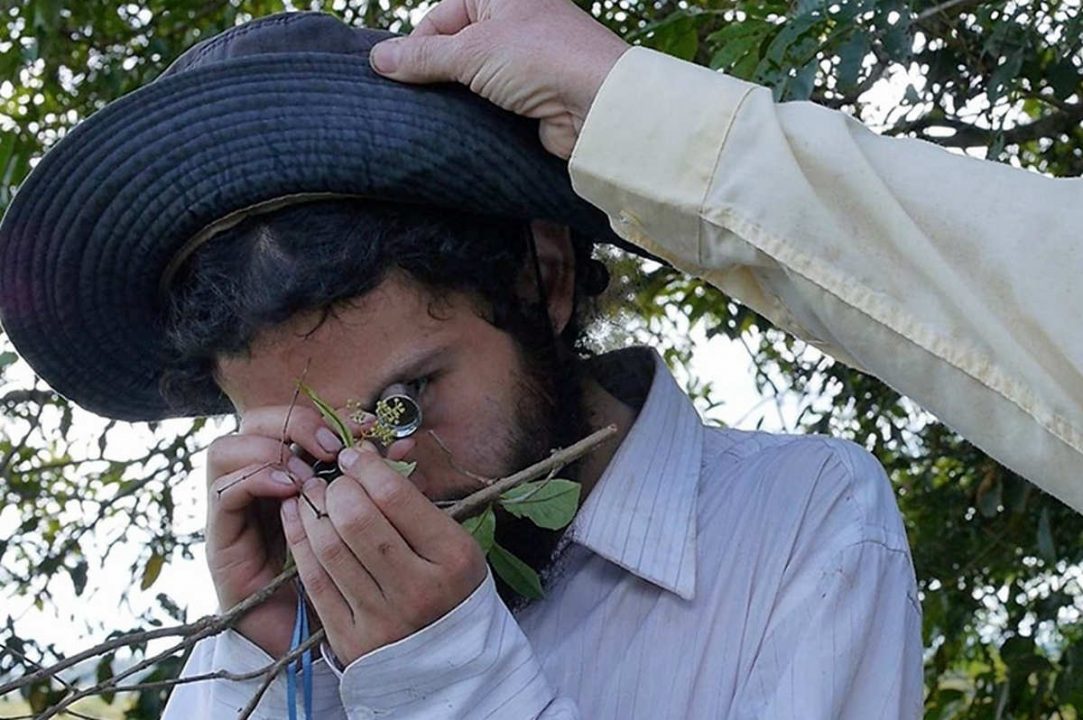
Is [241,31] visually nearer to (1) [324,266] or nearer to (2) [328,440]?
(1) [324,266]

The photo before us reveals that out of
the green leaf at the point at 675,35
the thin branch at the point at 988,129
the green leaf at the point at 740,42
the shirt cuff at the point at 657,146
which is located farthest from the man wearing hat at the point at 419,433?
the thin branch at the point at 988,129

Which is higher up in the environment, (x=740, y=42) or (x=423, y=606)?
(x=740, y=42)

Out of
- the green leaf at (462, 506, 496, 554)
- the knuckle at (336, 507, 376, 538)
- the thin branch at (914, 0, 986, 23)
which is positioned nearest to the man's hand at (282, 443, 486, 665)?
the knuckle at (336, 507, 376, 538)

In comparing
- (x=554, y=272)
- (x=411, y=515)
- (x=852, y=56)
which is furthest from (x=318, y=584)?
(x=852, y=56)

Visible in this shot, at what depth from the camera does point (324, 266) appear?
164 cm

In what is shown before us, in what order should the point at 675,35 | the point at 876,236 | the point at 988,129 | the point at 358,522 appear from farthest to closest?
the point at 988,129
the point at 675,35
the point at 358,522
the point at 876,236

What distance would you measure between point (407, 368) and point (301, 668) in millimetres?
308

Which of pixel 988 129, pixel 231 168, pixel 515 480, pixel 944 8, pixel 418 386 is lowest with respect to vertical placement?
pixel 515 480

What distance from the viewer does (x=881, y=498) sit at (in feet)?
5.40

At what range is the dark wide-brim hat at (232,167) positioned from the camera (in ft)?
5.16

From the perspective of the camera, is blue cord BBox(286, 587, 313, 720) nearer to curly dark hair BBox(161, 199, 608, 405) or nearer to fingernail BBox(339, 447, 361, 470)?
fingernail BBox(339, 447, 361, 470)

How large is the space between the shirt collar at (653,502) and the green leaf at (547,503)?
0.14m

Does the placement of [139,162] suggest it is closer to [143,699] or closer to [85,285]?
[85,285]

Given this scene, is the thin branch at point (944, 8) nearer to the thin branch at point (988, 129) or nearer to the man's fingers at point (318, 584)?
the thin branch at point (988, 129)
